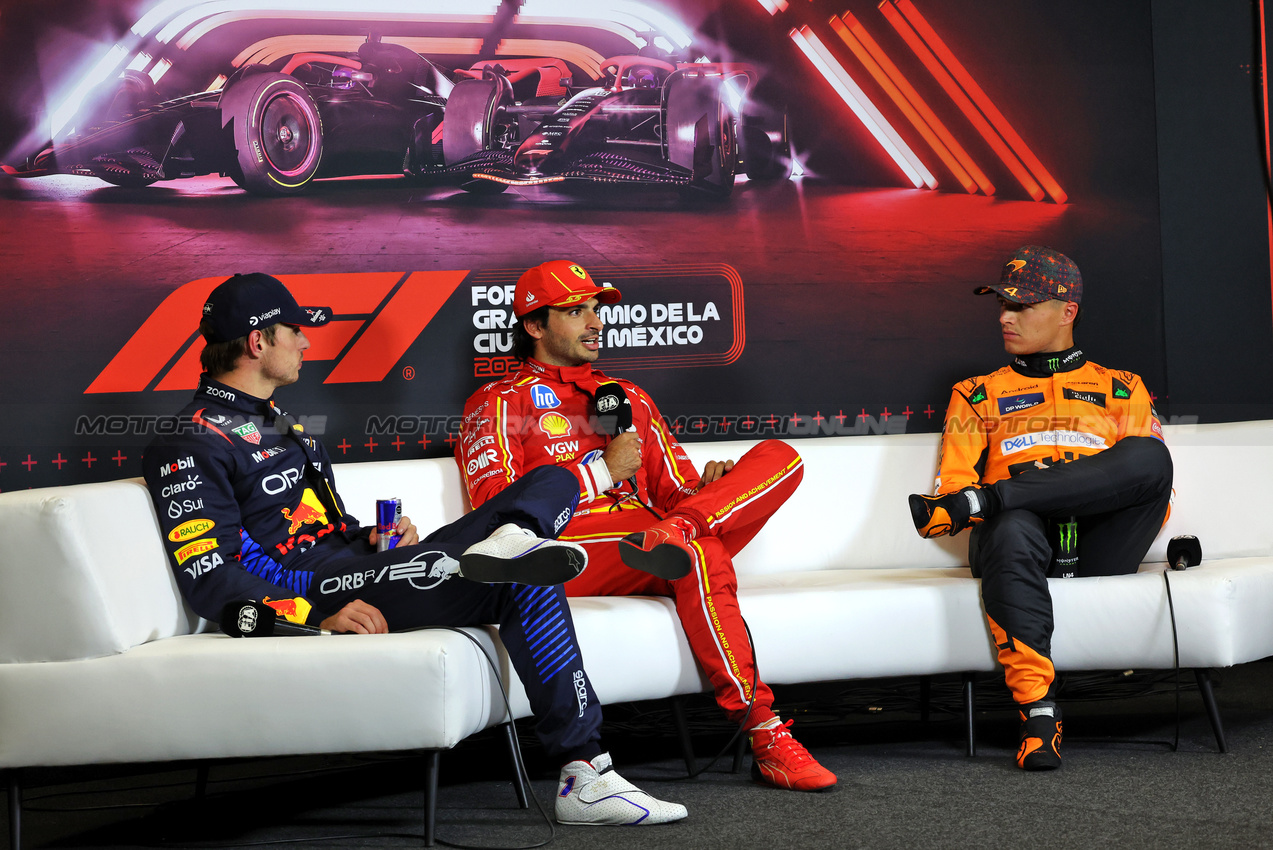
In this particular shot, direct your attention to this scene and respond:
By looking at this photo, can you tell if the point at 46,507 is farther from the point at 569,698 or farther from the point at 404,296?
the point at 404,296

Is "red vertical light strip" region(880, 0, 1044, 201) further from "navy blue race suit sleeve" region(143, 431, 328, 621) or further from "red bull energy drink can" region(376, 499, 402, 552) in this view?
"navy blue race suit sleeve" region(143, 431, 328, 621)

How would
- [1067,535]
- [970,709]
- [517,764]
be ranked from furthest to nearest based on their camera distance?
1. [1067,535]
2. [970,709]
3. [517,764]

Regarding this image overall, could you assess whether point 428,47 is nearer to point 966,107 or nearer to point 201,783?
point 966,107

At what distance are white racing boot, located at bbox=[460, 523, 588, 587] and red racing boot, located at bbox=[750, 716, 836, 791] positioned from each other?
65 cm

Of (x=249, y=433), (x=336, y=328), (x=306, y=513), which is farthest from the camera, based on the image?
(x=336, y=328)

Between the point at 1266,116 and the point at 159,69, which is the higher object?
the point at 159,69

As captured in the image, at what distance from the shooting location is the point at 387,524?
2561mm

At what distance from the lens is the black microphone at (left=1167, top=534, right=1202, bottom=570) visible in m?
2.85

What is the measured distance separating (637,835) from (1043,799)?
34.0 inches

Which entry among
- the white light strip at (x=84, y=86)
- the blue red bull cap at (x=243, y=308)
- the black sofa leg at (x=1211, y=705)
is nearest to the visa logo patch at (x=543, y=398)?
the blue red bull cap at (x=243, y=308)

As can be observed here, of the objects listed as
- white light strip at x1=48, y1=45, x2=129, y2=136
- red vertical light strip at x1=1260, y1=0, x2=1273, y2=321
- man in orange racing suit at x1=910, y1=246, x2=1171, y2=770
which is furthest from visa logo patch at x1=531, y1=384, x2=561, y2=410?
red vertical light strip at x1=1260, y1=0, x2=1273, y2=321

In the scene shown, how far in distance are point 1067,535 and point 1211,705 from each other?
1.68ft

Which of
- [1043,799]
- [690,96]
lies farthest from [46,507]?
[690,96]

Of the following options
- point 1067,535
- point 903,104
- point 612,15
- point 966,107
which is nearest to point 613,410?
point 1067,535
